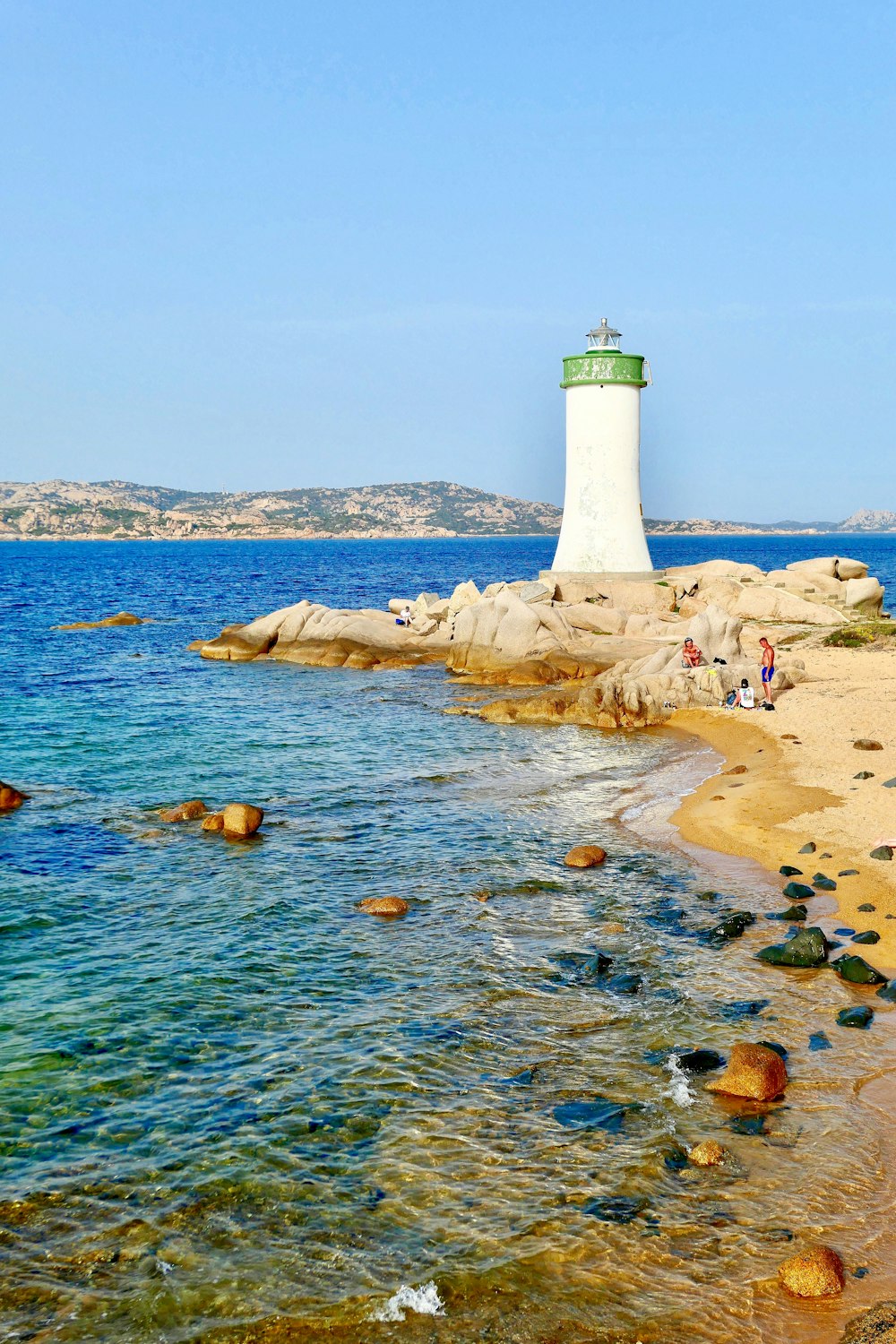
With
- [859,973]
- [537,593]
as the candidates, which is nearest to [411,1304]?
[859,973]

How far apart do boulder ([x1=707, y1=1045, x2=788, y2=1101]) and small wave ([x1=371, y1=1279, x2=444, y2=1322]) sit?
343 cm

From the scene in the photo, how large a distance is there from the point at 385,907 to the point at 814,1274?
7.89 m

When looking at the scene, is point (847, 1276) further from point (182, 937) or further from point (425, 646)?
point (425, 646)

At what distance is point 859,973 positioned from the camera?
11234 mm

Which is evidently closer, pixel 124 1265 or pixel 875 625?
pixel 124 1265

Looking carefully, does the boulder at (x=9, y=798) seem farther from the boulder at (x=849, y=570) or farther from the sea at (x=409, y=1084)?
the boulder at (x=849, y=570)

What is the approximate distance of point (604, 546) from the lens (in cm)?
4247

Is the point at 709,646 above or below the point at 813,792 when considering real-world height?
above

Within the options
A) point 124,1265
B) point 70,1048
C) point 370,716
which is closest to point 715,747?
point 370,716

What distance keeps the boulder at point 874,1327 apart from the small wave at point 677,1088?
2703 mm

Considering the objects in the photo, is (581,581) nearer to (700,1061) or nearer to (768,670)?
(768,670)

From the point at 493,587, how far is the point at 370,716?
1610 centimetres

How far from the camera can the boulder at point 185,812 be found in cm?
1848

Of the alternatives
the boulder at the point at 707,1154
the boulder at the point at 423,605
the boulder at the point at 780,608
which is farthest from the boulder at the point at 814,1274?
the boulder at the point at 423,605
